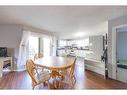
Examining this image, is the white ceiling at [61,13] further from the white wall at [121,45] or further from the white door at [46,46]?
the white door at [46,46]

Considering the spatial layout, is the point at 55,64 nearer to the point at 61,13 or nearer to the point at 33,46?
the point at 61,13

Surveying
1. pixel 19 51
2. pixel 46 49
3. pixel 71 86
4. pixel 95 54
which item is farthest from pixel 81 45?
pixel 71 86

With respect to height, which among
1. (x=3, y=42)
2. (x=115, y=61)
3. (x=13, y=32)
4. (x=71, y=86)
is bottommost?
(x=71, y=86)

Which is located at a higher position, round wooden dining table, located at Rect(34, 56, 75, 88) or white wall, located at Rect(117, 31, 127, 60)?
white wall, located at Rect(117, 31, 127, 60)

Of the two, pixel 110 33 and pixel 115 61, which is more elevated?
pixel 110 33

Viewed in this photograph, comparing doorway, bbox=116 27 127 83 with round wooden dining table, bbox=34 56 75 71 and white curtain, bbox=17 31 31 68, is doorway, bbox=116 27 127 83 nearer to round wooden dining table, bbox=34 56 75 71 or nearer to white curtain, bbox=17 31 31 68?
round wooden dining table, bbox=34 56 75 71

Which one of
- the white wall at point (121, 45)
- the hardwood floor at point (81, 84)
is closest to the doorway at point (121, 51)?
the white wall at point (121, 45)

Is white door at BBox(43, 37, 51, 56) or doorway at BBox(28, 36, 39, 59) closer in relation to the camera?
doorway at BBox(28, 36, 39, 59)

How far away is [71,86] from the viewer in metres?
3.43

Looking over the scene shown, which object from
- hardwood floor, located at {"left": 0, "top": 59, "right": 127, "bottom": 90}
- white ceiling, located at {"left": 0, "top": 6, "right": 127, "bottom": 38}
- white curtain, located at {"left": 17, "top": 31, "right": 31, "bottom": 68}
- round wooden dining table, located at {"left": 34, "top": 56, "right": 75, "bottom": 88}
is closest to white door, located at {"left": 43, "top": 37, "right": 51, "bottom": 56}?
white curtain, located at {"left": 17, "top": 31, "right": 31, "bottom": 68}

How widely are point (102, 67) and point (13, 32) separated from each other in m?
3.62

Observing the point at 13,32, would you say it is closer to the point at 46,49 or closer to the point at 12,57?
the point at 12,57
